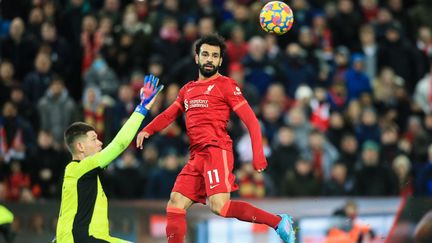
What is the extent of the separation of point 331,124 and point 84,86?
4158 mm

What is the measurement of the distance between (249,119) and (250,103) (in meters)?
5.92

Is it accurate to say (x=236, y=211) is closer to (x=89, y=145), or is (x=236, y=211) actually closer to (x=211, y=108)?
(x=211, y=108)

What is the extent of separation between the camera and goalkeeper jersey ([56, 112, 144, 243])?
8750 mm

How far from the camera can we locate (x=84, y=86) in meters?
16.2

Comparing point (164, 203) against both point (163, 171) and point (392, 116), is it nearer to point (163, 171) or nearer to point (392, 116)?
point (163, 171)

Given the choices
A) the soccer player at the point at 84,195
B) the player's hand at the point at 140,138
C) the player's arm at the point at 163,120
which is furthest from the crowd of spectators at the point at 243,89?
the soccer player at the point at 84,195

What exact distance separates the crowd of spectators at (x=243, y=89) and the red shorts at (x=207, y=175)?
485cm

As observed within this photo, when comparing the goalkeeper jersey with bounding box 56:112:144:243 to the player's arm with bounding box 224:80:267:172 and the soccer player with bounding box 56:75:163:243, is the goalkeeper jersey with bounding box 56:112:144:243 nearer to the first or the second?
the soccer player with bounding box 56:75:163:243

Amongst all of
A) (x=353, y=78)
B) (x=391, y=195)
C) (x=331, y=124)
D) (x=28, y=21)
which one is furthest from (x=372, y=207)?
(x=28, y=21)

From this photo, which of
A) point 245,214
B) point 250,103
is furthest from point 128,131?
point 250,103

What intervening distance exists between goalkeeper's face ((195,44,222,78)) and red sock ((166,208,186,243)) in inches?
54.6

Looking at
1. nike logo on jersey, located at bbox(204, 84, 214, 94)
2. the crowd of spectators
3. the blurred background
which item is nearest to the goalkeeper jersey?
nike logo on jersey, located at bbox(204, 84, 214, 94)

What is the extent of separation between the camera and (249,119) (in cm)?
932

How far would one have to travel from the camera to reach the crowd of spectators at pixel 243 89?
14781mm
